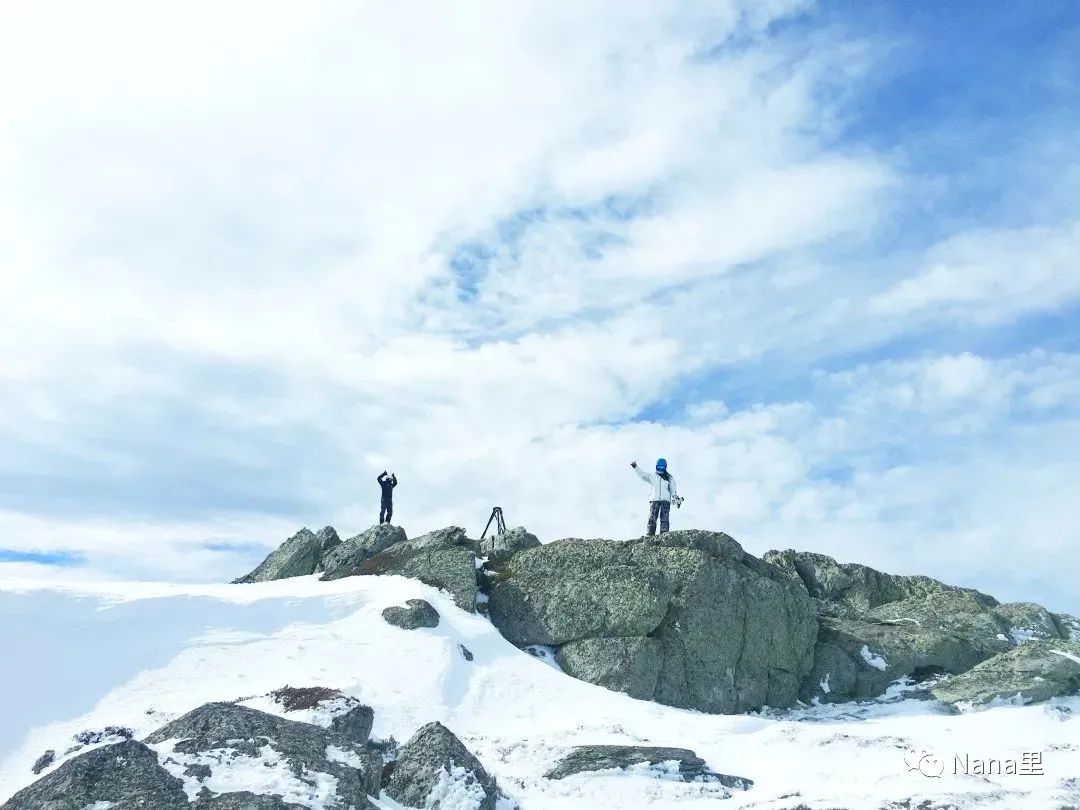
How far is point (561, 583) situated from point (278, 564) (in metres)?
12.5

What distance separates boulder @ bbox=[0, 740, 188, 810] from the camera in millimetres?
11227

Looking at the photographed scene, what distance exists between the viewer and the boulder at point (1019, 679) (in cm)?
2450

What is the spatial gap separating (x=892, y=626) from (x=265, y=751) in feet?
81.2

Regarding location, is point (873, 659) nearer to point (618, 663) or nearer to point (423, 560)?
point (618, 663)

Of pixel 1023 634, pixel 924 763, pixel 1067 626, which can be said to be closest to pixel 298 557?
pixel 924 763

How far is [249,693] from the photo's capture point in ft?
68.1

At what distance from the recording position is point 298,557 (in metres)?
33.8

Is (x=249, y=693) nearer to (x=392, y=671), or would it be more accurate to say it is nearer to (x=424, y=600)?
(x=392, y=671)

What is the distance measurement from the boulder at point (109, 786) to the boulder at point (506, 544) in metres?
19.1

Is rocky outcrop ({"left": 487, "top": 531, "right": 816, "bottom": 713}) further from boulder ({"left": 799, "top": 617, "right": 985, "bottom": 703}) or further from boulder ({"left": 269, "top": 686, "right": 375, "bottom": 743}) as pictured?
boulder ({"left": 269, "top": 686, "right": 375, "bottom": 743})

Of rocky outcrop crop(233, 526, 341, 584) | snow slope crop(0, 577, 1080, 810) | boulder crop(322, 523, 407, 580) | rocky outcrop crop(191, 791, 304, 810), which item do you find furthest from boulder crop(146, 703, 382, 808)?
rocky outcrop crop(233, 526, 341, 584)

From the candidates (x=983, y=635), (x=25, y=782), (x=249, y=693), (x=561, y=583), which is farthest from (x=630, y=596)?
(x=25, y=782)

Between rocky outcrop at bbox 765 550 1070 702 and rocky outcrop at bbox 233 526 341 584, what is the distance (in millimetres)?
17213

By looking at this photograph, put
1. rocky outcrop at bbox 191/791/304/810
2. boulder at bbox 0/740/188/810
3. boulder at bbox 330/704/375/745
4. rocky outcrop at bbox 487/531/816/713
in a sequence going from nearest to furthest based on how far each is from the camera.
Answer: boulder at bbox 0/740/188/810, rocky outcrop at bbox 191/791/304/810, boulder at bbox 330/704/375/745, rocky outcrop at bbox 487/531/816/713
